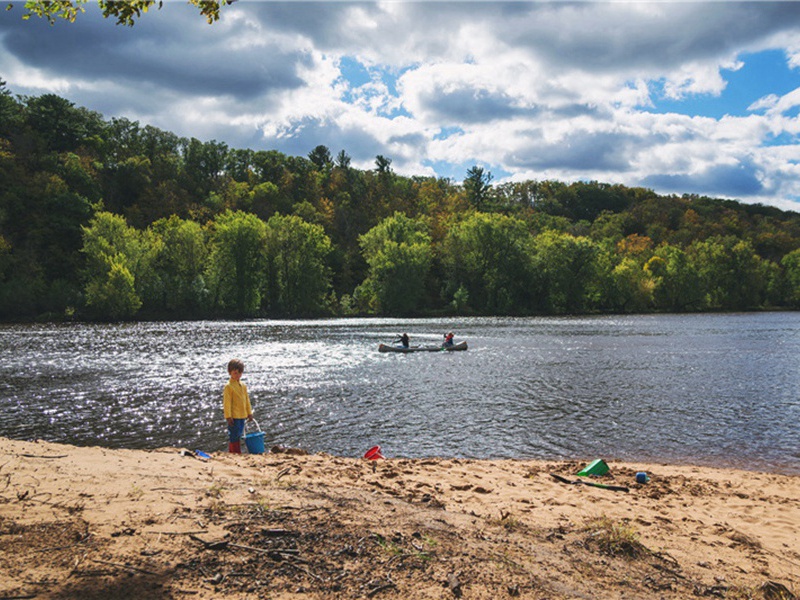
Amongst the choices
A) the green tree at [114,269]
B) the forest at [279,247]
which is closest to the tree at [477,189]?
the forest at [279,247]

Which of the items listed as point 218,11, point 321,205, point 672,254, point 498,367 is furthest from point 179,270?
point 672,254

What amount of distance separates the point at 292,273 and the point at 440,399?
70.9m

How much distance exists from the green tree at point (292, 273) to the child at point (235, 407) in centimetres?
7883

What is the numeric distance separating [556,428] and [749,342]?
1447 inches

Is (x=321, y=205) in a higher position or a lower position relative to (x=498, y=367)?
higher

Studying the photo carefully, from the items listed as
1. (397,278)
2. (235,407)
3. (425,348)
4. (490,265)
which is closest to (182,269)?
(397,278)

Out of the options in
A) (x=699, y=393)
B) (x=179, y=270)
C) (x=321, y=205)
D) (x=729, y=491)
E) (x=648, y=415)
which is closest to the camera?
(x=729, y=491)

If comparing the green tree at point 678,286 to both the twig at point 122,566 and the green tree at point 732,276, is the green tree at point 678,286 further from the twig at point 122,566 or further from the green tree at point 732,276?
the twig at point 122,566

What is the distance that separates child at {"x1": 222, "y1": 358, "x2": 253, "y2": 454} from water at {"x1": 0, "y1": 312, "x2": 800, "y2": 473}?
3521mm

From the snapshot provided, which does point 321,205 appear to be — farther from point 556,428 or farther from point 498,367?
point 556,428

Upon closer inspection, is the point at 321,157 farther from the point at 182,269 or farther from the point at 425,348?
the point at 425,348

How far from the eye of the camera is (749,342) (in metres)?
44.2

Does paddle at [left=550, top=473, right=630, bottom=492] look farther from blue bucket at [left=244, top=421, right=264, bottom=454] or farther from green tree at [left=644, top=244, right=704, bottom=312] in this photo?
green tree at [left=644, top=244, right=704, bottom=312]

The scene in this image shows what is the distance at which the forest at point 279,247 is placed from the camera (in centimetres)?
7969
